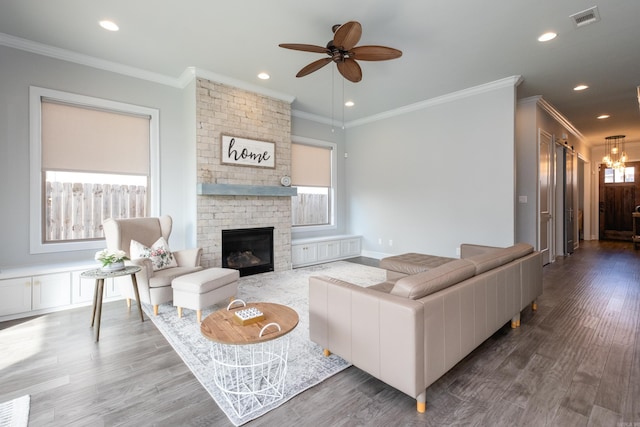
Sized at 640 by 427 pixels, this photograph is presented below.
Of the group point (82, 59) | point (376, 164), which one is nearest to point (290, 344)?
point (82, 59)

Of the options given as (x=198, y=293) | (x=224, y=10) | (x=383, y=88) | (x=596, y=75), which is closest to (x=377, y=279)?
(x=198, y=293)

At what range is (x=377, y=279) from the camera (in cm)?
494

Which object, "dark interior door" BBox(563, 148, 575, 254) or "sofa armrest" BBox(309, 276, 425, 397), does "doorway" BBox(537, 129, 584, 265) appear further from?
"sofa armrest" BBox(309, 276, 425, 397)

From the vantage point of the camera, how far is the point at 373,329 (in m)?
1.90

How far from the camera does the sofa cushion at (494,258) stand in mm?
2437

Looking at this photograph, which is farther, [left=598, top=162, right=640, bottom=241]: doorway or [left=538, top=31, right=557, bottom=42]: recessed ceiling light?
[left=598, top=162, right=640, bottom=241]: doorway

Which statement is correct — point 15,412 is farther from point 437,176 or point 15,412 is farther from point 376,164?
point 376,164

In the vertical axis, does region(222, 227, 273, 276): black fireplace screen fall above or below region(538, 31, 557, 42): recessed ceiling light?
below

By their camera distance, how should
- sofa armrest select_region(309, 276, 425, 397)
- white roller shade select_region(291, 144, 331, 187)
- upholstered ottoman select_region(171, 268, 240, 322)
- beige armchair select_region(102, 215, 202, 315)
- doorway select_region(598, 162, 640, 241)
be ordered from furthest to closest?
doorway select_region(598, 162, 640, 241) → white roller shade select_region(291, 144, 331, 187) → beige armchair select_region(102, 215, 202, 315) → upholstered ottoman select_region(171, 268, 240, 322) → sofa armrest select_region(309, 276, 425, 397)

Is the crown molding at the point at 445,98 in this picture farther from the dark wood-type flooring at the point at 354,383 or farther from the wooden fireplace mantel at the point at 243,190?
the dark wood-type flooring at the point at 354,383

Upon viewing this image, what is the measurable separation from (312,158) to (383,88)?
228cm

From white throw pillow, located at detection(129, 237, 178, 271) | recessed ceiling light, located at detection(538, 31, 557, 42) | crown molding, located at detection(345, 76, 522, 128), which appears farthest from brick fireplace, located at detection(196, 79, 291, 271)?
recessed ceiling light, located at detection(538, 31, 557, 42)

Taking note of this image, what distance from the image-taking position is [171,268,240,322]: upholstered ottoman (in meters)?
3.11

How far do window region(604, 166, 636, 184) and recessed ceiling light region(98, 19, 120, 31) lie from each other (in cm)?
1321
